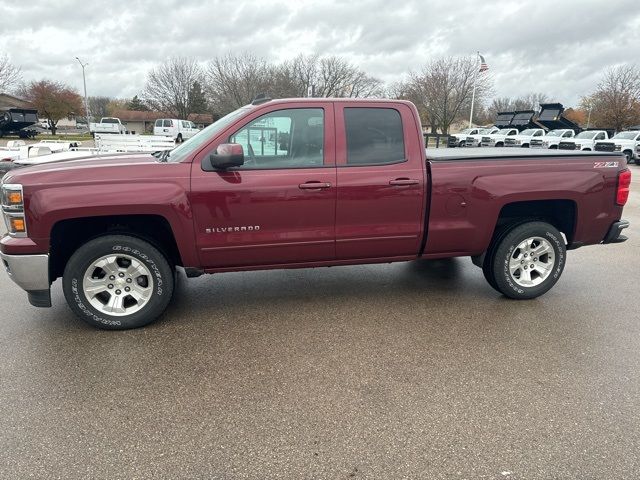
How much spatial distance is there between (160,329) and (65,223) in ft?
3.77

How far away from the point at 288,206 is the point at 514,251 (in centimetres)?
232

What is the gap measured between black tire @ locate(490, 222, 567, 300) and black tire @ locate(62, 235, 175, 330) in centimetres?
310

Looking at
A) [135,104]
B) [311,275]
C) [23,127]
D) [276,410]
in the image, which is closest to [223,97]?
[23,127]

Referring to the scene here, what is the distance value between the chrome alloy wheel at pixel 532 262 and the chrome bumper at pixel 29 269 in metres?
4.17

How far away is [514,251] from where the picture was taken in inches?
172

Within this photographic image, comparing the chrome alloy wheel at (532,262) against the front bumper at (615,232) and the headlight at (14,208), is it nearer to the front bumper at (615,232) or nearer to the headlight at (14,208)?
the front bumper at (615,232)

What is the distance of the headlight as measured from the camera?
3.32 m

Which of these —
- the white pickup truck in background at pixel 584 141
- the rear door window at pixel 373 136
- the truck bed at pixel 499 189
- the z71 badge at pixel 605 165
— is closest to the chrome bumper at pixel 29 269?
the rear door window at pixel 373 136

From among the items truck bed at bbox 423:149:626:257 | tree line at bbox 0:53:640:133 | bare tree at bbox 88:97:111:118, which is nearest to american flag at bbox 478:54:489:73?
tree line at bbox 0:53:640:133

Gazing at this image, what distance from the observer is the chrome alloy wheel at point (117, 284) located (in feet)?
11.8

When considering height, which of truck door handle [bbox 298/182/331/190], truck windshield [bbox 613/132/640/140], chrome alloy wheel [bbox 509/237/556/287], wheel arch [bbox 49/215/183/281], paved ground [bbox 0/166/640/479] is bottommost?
paved ground [bbox 0/166/640/479]

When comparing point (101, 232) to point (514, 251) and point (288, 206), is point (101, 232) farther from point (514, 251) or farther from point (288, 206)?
point (514, 251)

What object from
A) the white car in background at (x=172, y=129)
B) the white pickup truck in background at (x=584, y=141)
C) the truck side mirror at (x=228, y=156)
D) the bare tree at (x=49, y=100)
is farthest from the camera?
the bare tree at (x=49, y=100)

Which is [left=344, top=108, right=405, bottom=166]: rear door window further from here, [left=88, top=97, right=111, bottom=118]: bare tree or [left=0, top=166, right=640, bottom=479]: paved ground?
[left=88, top=97, right=111, bottom=118]: bare tree
